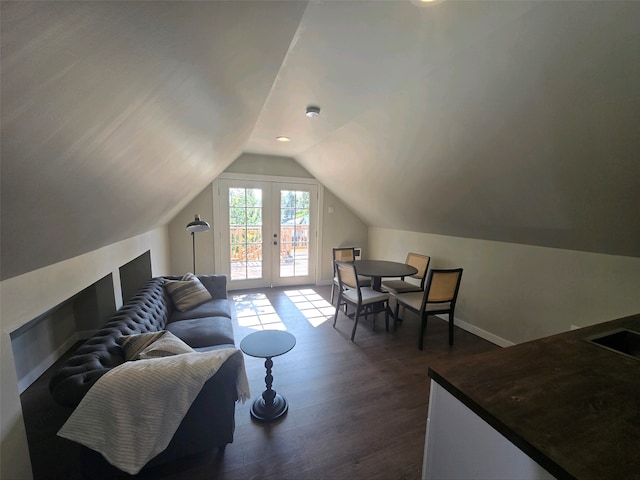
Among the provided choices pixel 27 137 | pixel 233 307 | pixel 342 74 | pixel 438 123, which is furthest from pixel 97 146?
pixel 233 307

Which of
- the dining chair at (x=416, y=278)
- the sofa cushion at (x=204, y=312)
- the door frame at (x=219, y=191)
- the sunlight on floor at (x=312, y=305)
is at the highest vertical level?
the door frame at (x=219, y=191)

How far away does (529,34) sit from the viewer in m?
1.16

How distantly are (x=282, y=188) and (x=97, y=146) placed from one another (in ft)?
12.3

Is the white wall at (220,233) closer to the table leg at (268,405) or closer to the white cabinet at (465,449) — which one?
the table leg at (268,405)

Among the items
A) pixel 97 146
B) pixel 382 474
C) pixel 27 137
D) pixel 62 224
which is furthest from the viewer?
pixel 382 474

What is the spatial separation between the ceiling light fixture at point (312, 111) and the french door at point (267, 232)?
2.24 metres

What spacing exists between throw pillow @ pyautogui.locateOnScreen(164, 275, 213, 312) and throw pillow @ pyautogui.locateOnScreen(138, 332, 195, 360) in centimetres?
115

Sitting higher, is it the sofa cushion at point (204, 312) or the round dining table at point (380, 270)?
the round dining table at point (380, 270)

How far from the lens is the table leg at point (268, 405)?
1.81m

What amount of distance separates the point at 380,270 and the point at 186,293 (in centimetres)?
230

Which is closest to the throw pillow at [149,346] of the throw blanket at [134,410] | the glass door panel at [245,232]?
the throw blanket at [134,410]

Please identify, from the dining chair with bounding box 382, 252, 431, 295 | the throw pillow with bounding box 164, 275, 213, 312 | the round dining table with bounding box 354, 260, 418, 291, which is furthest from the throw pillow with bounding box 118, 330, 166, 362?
the dining chair with bounding box 382, 252, 431, 295

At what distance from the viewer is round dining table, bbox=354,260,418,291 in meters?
3.11

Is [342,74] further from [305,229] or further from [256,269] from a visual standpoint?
[256,269]
